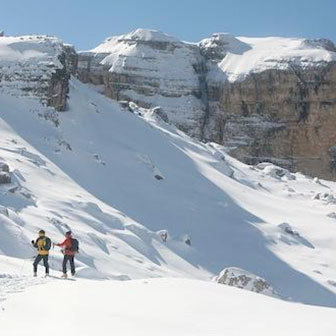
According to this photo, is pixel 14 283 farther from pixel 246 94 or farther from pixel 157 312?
pixel 246 94

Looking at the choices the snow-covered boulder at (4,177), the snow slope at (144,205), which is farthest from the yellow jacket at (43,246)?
the snow-covered boulder at (4,177)

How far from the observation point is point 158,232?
2666 cm

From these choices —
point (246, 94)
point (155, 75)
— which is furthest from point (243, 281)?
point (155, 75)

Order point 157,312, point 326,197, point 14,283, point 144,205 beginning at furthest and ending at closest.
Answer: point 326,197
point 144,205
point 14,283
point 157,312

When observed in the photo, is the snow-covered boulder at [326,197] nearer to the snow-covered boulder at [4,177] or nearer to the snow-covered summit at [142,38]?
the snow-covered boulder at [4,177]

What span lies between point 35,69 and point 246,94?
53.4 metres

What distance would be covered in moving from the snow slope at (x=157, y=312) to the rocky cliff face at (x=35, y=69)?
27.8 m

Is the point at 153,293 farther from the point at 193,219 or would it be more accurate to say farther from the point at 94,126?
the point at 94,126

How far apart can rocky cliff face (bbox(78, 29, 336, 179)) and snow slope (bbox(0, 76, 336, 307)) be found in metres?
40.6

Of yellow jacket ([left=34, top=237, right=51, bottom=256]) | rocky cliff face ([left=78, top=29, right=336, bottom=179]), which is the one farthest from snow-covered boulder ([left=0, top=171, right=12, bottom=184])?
rocky cliff face ([left=78, top=29, right=336, bottom=179])

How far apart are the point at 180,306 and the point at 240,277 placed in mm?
10500

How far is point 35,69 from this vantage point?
3884cm

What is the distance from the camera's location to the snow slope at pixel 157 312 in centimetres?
820

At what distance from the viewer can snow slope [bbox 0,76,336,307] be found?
70.0ft
